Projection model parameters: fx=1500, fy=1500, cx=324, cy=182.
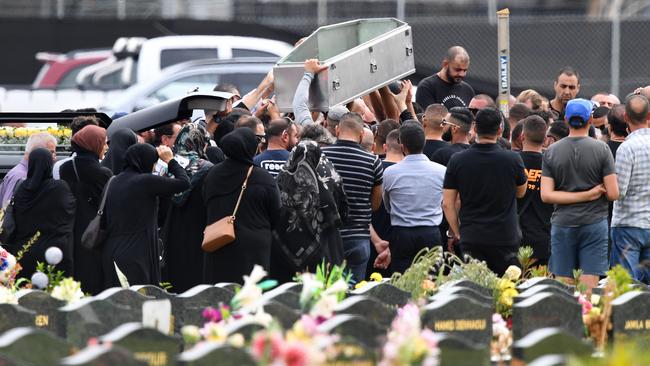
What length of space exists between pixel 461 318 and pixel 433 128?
4.59m

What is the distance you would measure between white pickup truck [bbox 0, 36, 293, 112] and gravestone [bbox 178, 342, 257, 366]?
53.3ft

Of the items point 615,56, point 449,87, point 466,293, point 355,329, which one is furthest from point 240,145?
point 615,56

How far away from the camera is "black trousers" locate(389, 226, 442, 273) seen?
34.4 feet

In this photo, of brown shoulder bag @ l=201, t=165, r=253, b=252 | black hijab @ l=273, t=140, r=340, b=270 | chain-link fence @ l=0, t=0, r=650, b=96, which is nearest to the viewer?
brown shoulder bag @ l=201, t=165, r=253, b=252

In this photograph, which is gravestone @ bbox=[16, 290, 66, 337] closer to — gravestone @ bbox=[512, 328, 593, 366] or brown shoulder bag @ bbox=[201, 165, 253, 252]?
brown shoulder bag @ bbox=[201, 165, 253, 252]

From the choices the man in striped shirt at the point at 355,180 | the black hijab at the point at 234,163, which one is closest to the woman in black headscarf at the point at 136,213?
the black hijab at the point at 234,163

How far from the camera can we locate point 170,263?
10.2 m

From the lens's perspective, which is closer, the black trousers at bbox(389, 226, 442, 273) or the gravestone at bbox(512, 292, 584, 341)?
the gravestone at bbox(512, 292, 584, 341)

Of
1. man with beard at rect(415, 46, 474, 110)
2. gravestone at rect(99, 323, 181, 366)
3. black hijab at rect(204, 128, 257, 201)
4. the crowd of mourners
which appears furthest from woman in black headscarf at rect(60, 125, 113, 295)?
gravestone at rect(99, 323, 181, 366)

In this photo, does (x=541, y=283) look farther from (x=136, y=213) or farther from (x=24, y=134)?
(x=24, y=134)

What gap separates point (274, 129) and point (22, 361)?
5.04 metres

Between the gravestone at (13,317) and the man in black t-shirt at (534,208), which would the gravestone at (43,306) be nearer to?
the gravestone at (13,317)

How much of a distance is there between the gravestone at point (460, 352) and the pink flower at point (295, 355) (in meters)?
0.99

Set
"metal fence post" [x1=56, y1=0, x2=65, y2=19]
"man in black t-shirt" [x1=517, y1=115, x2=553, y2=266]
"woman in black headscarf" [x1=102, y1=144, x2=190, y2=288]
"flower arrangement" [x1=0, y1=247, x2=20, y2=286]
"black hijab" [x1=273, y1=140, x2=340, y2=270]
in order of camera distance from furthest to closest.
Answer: "metal fence post" [x1=56, y1=0, x2=65, y2=19] → "man in black t-shirt" [x1=517, y1=115, x2=553, y2=266] → "black hijab" [x1=273, y1=140, x2=340, y2=270] → "woman in black headscarf" [x1=102, y1=144, x2=190, y2=288] → "flower arrangement" [x1=0, y1=247, x2=20, y2=286]
